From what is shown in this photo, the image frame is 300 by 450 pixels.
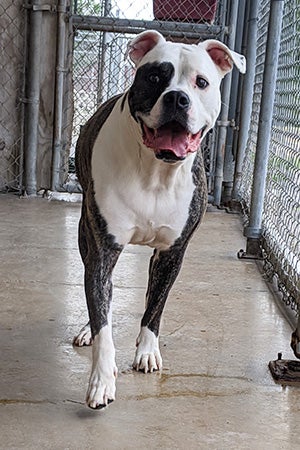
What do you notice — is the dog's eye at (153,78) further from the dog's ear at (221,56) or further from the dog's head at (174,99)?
the dog's ear at (221,56)

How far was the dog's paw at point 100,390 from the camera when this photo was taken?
7.38 feet

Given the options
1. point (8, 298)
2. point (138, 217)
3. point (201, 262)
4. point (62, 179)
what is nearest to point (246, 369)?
point (138, 217)

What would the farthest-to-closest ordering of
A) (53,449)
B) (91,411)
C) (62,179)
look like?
(62,179) < (91,411) < (53,449)

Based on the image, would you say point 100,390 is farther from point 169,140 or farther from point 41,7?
point 41,7

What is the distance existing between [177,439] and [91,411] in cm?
31

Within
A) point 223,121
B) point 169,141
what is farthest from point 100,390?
point 223,121

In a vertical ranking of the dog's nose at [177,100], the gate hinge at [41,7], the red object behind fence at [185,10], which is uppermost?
the red object behind fence at [185,10]

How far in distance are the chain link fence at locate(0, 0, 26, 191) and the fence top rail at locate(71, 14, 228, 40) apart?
0.48 meters

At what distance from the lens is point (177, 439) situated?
217 centimetres

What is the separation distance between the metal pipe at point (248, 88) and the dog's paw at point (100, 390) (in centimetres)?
359

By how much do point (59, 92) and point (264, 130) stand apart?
222 cm

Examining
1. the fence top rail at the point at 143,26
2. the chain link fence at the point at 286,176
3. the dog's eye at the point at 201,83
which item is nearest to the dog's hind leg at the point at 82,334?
the dog's eye at the point at 201,83

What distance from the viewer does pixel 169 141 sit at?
2236 millimetres

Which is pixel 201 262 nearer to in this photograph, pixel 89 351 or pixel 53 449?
pixel 89 351
